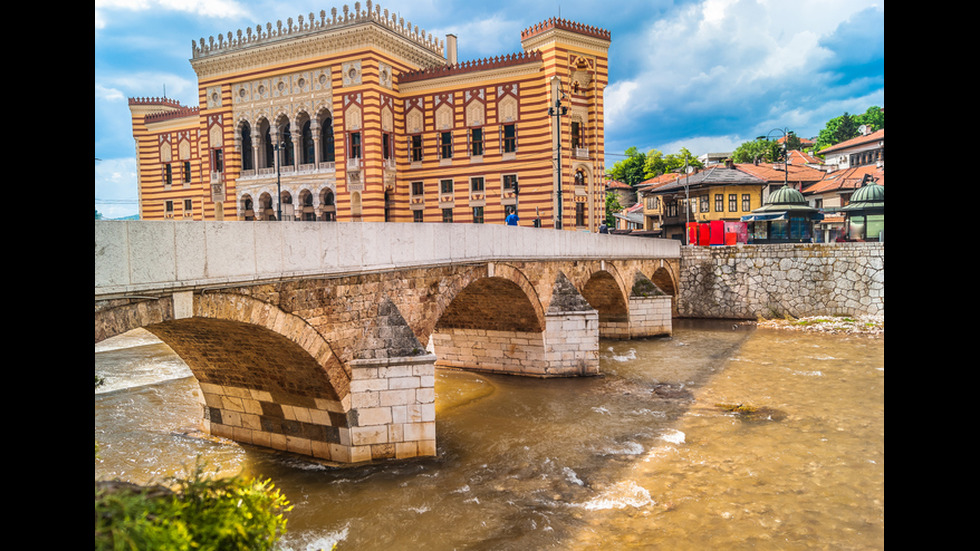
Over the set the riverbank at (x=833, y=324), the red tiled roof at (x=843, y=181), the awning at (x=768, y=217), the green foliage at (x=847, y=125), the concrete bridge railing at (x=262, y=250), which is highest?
the green foliage at (x=847, y=125)

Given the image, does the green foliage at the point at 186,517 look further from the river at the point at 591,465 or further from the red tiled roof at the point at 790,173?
the red tiled roof at the point at 790,173

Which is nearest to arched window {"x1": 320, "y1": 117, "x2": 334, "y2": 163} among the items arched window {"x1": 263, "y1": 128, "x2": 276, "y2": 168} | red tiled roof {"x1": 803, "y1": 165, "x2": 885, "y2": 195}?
arched window {"x1": 263, "y1": 128, "x2": 276, "y2": 168}

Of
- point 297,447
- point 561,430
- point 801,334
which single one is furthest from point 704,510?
point 801,334

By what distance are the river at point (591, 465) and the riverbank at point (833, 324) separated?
6.63m

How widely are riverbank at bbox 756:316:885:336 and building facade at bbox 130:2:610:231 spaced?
859 centimetres

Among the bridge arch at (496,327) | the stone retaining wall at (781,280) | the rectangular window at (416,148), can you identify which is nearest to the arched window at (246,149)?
the rectangular window at (416,148)

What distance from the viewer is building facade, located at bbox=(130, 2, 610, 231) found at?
23922 millimetres

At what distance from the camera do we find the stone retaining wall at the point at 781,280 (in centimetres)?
2291

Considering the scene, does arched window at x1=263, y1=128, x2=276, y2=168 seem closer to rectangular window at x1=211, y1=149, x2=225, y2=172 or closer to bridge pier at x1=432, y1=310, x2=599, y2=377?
rectangular window at x1=211, y1=149, x2=225, y2=172

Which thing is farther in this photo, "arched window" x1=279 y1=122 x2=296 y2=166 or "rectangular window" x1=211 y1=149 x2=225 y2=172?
"rectangular window" x1=211 y1=149 x2=225 y2=172

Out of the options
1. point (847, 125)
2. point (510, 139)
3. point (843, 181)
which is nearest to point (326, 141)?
point (510, 139)

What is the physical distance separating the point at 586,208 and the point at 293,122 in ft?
45.1
